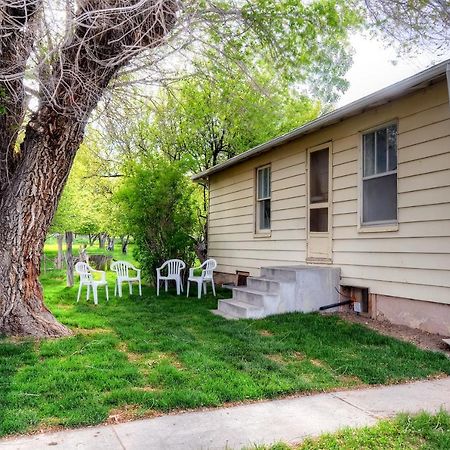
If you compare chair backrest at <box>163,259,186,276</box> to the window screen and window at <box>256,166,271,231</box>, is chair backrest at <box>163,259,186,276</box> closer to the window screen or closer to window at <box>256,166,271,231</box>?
window at <box>256,166,271,231</box>

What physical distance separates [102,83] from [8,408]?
12.3 feet

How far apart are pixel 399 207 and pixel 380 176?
0.62m

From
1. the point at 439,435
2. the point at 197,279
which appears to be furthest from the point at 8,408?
the point at 197,279

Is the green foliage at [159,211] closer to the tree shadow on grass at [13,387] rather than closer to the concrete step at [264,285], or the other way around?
the concrete step at [264,285]

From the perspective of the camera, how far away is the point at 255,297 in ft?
23.6

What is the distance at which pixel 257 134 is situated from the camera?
46.7 feet

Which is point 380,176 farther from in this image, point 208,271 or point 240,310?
point 208,271

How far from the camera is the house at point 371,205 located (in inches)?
216

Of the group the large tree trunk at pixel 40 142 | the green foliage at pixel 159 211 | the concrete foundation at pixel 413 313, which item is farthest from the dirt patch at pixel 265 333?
the green foliage at pixel 159 211

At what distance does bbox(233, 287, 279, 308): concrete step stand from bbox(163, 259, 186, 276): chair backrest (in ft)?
9.09

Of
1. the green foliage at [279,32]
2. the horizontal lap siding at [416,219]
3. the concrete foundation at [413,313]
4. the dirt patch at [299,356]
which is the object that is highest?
the green foliage at [279,32]

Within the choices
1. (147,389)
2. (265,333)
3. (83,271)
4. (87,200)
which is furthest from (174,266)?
(87,200)

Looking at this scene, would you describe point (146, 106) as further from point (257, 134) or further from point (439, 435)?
point (257, 134)

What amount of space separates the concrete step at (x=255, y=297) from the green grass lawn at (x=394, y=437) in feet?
12.7
